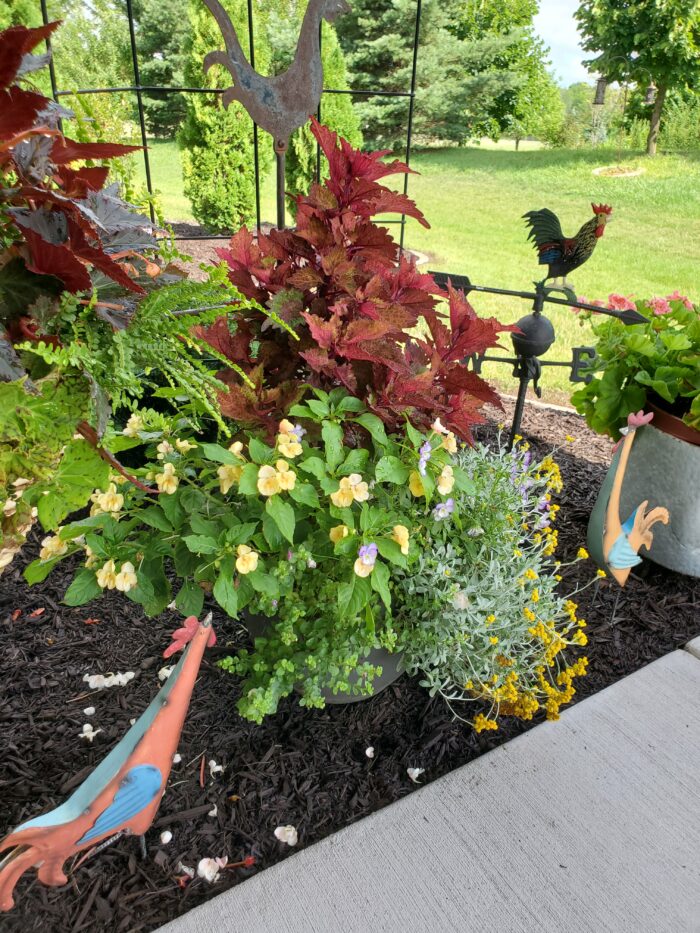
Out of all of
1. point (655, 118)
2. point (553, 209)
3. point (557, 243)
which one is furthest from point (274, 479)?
point (655, 118)

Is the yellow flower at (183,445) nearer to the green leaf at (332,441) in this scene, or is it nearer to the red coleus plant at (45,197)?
the green leaf at (332,441)

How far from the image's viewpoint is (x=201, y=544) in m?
1.31

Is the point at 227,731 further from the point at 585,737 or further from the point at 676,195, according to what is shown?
the point at 676,195

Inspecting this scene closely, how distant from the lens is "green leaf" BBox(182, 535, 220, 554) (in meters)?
1.29

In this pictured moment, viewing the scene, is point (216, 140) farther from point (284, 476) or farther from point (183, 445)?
point (284, 476)

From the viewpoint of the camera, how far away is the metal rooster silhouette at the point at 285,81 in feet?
6.77

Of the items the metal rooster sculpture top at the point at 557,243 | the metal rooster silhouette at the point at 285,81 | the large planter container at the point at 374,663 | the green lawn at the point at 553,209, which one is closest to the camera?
the large planter container at the point at 374,663

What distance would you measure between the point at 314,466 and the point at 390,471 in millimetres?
163

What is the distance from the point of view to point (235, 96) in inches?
84.7

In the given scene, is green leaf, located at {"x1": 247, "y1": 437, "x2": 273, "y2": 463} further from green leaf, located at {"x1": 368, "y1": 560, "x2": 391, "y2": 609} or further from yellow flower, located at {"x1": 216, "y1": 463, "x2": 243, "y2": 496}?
green leaf, located at {"x1": 368, "y1": 560, "x2": 391, "y2": 609}

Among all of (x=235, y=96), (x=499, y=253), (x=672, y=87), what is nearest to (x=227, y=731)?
(x=235, y=96)

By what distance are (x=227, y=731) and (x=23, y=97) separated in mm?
1399

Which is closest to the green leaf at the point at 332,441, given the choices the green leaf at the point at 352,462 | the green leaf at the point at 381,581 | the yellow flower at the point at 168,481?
the green leaf at the point at 352,462

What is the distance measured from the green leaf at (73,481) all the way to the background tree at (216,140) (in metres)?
5.86
